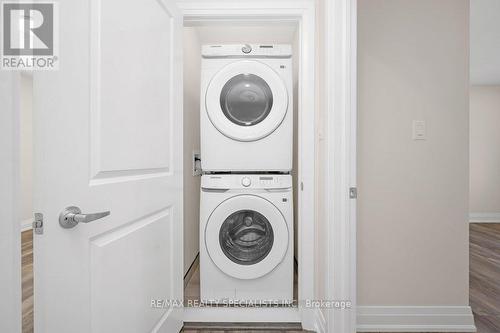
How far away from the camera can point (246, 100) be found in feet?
6.26

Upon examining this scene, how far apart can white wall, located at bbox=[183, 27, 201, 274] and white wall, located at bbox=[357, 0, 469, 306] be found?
129cm

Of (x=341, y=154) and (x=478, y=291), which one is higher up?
(x=341, y=154)

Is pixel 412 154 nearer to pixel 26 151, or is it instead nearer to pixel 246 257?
pixel 246 257

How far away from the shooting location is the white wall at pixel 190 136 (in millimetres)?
2201

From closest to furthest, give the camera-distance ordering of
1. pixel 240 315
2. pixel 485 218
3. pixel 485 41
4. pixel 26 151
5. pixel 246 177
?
1. pixel 240 315
2. pixel 246 177
3. pixel 485 41
4. pixel 26 151
5. pixel 485 218

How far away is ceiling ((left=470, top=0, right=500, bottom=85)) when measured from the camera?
2470 mm

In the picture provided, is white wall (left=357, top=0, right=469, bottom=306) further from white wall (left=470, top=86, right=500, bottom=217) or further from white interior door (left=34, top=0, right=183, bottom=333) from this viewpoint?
white wall (left=470, top=86, right=500, bottom=217)

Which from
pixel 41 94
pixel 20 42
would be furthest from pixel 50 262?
pixel 20 42

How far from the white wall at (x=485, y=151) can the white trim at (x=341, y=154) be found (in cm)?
473

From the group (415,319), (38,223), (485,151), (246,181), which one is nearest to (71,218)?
(38,223)

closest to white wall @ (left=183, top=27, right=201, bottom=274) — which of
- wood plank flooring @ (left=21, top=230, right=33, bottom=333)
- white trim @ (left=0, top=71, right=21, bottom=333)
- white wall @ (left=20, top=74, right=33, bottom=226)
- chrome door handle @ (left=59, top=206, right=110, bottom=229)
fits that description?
wood plank flooring @ (left=21, top=230, right=33, bottom=333)

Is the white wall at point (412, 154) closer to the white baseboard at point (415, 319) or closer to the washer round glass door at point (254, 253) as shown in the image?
the white baseboard at point (415, 319)

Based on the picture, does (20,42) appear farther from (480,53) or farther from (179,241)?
(480,53)

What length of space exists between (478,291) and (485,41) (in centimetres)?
278
